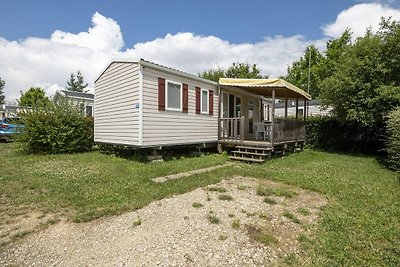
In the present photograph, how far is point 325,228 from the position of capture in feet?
12.4

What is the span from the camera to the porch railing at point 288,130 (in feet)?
34.4

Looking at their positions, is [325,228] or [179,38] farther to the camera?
[179,38]

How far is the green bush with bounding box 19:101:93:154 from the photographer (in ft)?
33.8

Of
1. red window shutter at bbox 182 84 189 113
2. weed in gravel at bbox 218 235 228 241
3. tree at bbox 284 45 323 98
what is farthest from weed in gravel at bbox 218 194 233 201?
tree at bbox 284 45 323 98

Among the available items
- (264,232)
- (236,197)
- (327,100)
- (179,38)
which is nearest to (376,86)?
(327,100)

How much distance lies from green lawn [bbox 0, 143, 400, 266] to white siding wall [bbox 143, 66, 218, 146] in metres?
1.14

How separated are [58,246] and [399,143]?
9092 mm

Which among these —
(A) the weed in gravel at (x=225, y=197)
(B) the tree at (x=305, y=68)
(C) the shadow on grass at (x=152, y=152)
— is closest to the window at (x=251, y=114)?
(C) the shadow on grass at (x=152, y=152)

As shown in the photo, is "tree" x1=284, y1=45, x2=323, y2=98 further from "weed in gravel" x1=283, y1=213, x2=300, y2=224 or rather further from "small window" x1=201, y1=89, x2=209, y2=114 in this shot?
"weed in gravel" x1=283, y1=213, x2=300, y2=224

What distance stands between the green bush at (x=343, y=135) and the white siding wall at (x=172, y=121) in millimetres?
7166

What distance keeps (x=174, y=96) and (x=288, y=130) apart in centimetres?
575

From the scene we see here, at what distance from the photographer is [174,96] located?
9.20 m

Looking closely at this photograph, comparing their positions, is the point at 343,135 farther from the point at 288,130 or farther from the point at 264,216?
the point at 264,216

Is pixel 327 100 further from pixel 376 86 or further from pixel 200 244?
pixel 200 244
